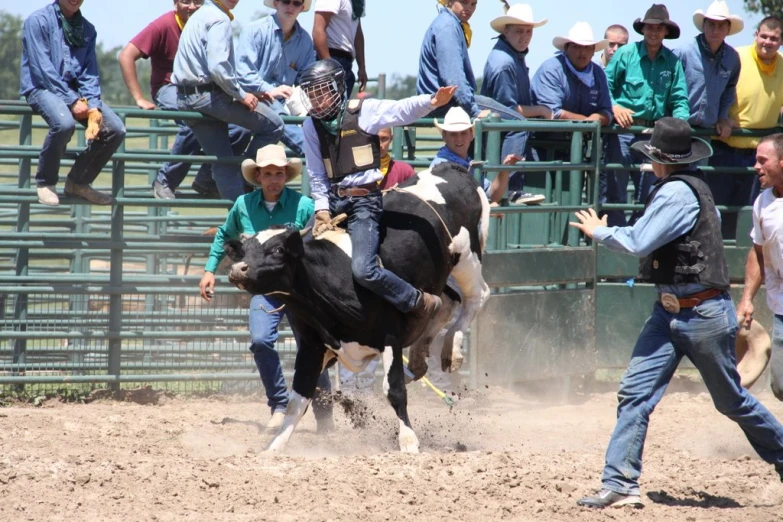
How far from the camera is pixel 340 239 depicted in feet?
22.1

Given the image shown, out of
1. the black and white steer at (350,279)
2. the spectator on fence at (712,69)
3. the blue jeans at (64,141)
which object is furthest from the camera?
the spectator on fence at (712,69)

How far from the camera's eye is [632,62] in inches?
386

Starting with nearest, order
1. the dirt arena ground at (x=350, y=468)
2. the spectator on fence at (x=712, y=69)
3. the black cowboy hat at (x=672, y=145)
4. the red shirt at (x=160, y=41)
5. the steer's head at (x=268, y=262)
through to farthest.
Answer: the dirt arena ground at (x=350, y=468), the black cowboy hat at (x=672, y=145), the steer's head at (x=268, y=262), the red shirt at (x=160, y=41), the spectator on fence at (x=712, y=69)

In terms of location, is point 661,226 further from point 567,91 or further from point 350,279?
point 567,91

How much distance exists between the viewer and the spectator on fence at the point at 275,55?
28.4 ft

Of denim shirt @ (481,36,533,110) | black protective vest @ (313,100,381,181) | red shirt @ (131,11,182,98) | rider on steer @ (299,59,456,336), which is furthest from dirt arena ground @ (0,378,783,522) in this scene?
red shirt @ (131,11,182,98)

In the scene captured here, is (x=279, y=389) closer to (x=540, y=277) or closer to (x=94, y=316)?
(x=94, y=316)

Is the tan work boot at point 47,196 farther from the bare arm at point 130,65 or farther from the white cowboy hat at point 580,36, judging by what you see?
the white cowboy hat at point 580,36

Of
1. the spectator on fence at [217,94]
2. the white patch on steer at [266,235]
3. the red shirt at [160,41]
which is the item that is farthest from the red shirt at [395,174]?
the red shirt at [160,41]

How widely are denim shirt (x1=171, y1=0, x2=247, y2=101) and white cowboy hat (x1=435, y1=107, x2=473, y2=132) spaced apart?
164cm

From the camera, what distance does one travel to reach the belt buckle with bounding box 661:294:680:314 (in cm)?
554

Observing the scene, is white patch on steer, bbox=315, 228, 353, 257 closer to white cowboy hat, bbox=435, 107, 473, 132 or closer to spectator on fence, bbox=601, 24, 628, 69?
white cowboy hat, bbox=435, 107, 473, 132

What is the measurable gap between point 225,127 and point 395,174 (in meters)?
1.52

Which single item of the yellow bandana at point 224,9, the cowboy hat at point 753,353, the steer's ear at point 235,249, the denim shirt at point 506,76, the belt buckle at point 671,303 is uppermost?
the yellow bandana at point 224,9
